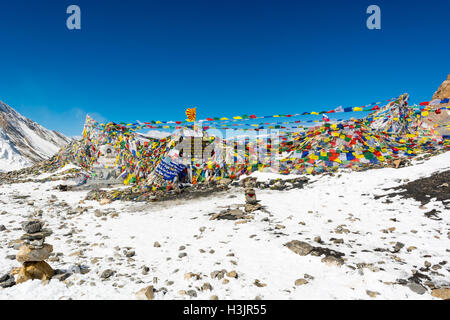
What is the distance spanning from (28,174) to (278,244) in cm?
2514

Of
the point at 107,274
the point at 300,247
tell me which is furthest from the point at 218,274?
the point at 107,274

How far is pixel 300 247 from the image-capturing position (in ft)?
15.3

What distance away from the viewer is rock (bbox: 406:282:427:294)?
317cm

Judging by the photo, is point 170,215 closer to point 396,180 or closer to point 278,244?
point 278,244

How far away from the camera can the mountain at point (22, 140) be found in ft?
112

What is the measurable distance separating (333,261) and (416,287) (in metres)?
1.15

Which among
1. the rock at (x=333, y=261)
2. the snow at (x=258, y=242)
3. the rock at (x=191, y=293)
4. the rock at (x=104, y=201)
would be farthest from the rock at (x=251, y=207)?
the rock at (x=104, y=201)

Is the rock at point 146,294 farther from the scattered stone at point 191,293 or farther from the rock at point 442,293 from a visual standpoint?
the rock at point 442,293

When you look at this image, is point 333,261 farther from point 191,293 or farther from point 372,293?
point 191,293

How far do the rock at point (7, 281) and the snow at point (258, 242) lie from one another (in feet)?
0.45

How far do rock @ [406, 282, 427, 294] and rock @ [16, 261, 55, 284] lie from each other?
18.8 feet

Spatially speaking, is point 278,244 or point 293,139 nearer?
point 278,244

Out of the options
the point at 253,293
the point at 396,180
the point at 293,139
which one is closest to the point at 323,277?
the point at 253,293

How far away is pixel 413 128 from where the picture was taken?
19.5 metres
